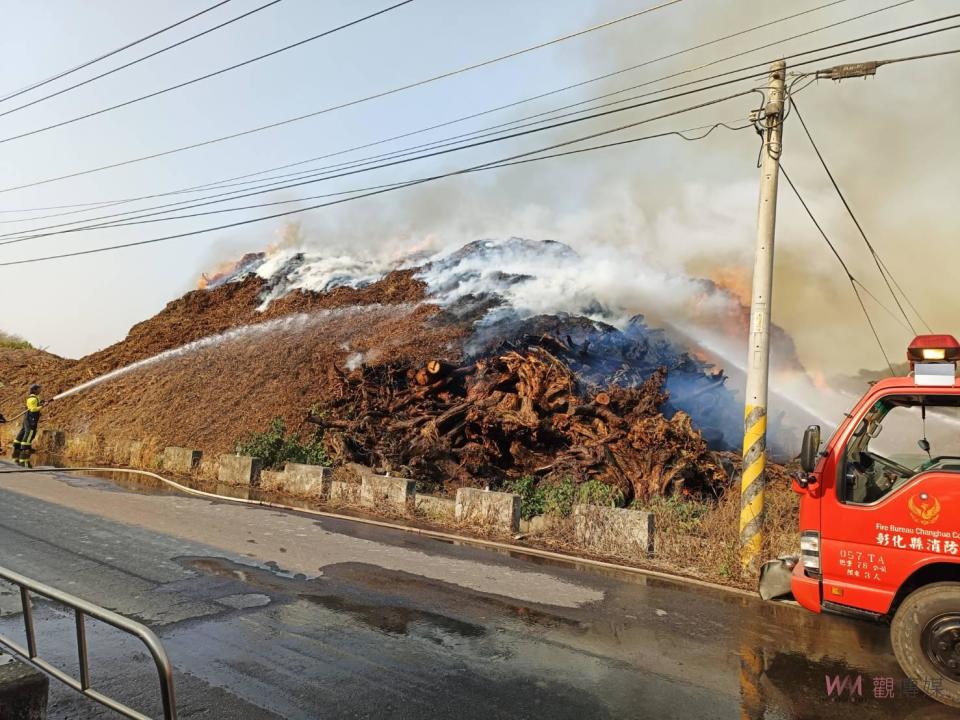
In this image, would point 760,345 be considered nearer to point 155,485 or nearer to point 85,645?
point 85,645

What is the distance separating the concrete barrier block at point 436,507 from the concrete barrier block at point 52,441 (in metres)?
12.3

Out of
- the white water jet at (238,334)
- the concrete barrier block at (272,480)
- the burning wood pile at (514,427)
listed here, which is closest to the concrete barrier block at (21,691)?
the burning wood pile at (514,427)

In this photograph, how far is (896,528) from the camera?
15.5 feet

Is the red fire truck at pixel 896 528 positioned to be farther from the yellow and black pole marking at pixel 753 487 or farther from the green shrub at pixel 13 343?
the green shrub at pixel 13 343

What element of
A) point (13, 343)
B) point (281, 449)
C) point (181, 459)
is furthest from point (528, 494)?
point (13, 343)

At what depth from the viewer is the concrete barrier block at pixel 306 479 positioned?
40.1 ft

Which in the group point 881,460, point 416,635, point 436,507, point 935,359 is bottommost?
point 416,635

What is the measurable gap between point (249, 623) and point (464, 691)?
2087 mm

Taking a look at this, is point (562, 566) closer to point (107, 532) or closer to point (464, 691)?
point (464, 691)

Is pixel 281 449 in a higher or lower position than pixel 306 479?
higher

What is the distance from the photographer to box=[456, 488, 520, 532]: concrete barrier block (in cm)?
995

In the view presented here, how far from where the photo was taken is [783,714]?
4.20 m

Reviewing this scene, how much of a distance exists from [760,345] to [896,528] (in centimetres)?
375

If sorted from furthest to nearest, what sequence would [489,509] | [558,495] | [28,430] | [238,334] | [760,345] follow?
1. [238,334]
2. [28,430]
3. [558,495]
4. [489,509]
5. [760,345]
